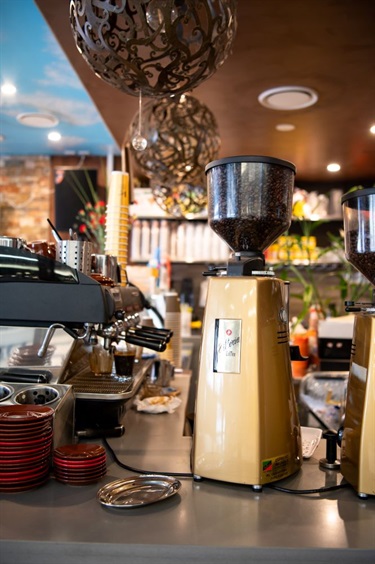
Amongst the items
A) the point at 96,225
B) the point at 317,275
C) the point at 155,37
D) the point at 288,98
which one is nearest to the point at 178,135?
the point at 155,37

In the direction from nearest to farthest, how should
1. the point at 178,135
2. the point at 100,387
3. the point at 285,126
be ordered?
1. the point at 100,387
2. the point at 178,135
3. the point at 285,126

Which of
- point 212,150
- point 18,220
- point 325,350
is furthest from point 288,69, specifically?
point 18,220

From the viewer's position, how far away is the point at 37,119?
5.36m

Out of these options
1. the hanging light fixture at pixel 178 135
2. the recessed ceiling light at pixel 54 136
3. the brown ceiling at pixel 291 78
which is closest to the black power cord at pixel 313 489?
the hanging light fixture at pixel 178 135

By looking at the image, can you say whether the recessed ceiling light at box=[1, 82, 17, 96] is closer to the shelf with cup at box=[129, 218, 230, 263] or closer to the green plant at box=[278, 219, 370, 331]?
the shelf with cup at box=[129, 218, 230, 263]

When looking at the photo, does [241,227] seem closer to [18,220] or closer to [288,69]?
[288,69]

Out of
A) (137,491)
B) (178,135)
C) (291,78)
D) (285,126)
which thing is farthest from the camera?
(285,126)

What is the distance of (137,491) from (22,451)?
0.24 metres

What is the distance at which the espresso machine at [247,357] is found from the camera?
3.62 ft

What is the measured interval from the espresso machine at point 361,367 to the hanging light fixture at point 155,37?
1.73 ft

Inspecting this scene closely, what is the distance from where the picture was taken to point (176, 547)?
33.9 inches

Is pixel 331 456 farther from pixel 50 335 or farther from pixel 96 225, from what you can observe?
pixel 96 225

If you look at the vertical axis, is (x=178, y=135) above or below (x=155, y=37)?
above

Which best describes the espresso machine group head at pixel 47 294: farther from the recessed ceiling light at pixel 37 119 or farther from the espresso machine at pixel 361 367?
the recessed ceiling light at pixel 37 119
